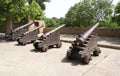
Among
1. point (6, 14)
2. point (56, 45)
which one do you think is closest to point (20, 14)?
point (6, 14)

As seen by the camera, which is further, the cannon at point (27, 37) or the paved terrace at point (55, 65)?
the cannon at point (27, 37)

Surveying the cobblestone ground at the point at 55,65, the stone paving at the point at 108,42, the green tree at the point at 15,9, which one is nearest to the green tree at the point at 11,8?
the green tree at the point at 15,9

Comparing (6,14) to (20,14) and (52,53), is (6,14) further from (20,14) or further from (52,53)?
(52,53)

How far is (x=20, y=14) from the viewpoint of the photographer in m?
13.9

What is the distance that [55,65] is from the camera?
700cm

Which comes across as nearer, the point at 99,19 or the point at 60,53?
the point at 60,53

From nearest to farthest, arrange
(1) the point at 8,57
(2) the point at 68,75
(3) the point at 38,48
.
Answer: (2) the point at 68,75
(1) the point at 8,57
(3) the point at 38,48

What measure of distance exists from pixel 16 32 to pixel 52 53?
5.18m

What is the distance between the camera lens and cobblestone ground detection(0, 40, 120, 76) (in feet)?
20.1

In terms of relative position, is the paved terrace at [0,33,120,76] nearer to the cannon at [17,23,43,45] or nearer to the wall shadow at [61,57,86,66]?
the wall shadow at [61,57,86,66]

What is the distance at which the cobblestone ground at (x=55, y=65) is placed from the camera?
6.12 metres

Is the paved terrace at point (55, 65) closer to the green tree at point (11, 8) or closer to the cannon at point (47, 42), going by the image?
the cannon at point (47, 42)

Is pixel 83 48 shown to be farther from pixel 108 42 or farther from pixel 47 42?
pixel 108 42

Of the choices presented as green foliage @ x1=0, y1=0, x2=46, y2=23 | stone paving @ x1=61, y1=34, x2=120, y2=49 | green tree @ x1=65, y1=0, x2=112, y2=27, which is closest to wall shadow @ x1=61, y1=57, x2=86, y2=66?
stone paving @ x1=61, y1=34, x2=120, y2=49
